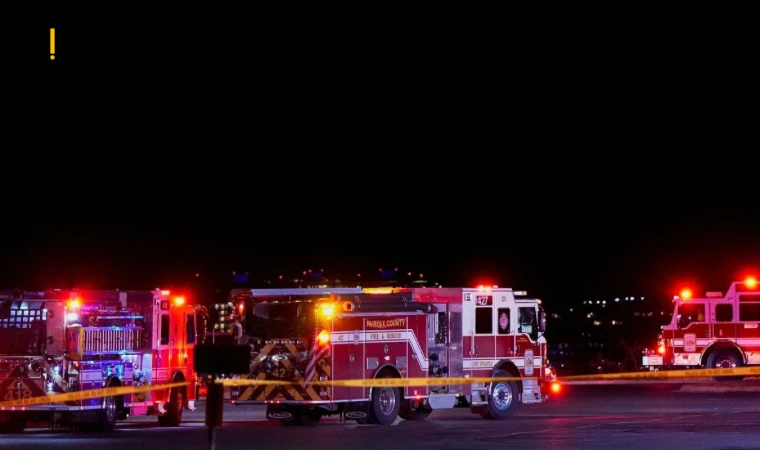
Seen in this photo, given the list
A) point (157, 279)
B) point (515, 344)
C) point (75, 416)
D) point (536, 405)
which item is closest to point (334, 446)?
point (75, 416)

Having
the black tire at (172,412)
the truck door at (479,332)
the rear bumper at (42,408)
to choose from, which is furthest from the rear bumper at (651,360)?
the rear bumper at (42,408)

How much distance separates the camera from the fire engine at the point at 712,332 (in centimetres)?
3775

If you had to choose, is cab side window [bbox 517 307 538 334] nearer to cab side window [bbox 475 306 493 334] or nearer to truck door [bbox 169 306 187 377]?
cab side window [bbox 475 306 493 334]

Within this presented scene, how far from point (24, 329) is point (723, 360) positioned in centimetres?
2175

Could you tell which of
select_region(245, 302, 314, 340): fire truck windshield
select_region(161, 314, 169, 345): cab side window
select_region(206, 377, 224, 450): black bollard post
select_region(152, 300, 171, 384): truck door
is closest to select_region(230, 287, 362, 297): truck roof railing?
select_region(245, 302, 314, 340): fire truck windshield

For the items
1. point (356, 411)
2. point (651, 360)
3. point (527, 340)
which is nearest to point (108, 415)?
point (356, 411)

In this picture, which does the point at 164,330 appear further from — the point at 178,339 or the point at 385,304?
the point at 385,304

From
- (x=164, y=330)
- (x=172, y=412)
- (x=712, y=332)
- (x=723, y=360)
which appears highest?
(x=712, y=332)

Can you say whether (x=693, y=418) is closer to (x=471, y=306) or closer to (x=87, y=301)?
(x=471, y=306)

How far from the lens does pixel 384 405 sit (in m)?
24.0

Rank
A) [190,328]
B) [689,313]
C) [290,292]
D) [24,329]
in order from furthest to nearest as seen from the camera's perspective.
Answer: [689,313] → [190,328] → [290,292] → [24,329]

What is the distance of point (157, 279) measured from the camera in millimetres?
92688

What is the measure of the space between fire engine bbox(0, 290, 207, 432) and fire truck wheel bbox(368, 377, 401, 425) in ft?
13.9

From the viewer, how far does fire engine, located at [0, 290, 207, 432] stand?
2272cm
